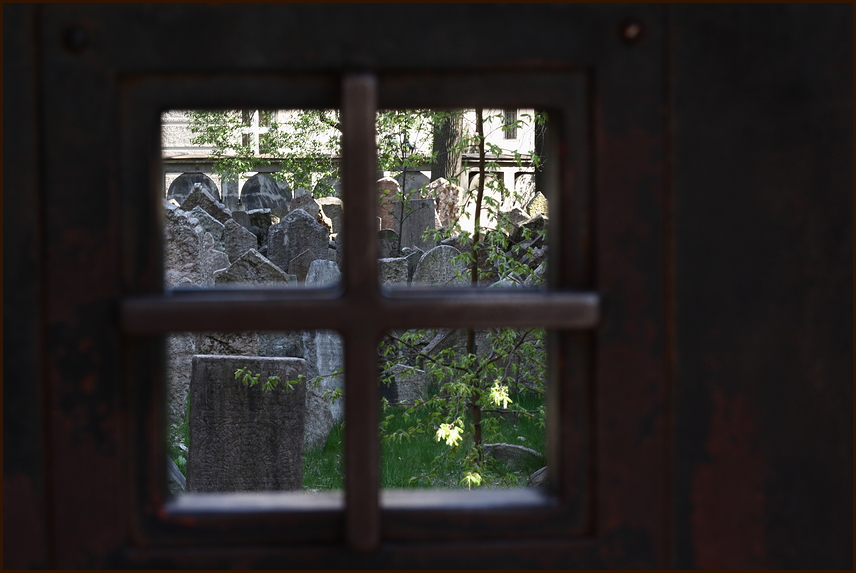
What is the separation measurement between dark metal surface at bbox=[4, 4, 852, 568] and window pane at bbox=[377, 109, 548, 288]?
7.76 ft

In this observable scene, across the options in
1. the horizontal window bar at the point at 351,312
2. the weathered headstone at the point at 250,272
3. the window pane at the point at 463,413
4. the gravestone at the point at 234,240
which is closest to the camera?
the horizontal window bar at the point at 351,312

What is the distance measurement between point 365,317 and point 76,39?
0.44 metres

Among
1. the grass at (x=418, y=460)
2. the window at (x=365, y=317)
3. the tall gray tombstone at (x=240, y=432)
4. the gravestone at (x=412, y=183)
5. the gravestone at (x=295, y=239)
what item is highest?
the gravestone at (x=412, y=183)

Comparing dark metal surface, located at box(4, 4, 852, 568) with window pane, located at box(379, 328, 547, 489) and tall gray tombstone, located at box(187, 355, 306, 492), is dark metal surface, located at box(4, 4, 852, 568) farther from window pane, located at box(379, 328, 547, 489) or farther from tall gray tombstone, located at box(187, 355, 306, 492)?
tall gray tombstone, located at box(187, 355, 306, 492)

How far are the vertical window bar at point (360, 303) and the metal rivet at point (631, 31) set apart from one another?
0.29 m

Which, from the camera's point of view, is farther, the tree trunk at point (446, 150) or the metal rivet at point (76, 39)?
the tree trunk at point (446, 150)

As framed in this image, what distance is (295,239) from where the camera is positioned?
826 cm

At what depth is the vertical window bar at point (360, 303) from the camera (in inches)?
33.1

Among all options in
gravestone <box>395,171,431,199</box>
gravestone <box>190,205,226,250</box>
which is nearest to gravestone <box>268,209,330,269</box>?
gravestone <box>190,205,226,250</box>

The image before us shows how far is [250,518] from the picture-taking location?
87 cm

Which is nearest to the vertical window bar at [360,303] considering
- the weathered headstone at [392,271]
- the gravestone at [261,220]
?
the weathered headstone at [392,271]

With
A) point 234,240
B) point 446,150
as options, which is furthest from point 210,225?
point 446,150

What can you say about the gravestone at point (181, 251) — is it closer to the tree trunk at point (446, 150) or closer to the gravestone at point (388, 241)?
the gravestone at point (388, 241)

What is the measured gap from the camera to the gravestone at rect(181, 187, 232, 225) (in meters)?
9.16
